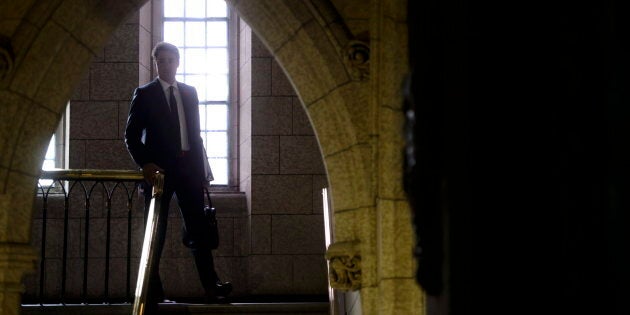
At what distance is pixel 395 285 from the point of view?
5336mm

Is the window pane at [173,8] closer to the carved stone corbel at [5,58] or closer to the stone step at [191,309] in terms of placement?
the stone step at [191,309]

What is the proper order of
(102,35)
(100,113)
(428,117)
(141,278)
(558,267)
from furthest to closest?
(100,113) → (141,278) → (102,35) → (428,117) → (558,267)

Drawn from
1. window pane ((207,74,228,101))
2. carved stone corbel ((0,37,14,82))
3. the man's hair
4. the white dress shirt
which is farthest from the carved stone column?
window pane ((207,74,228,101))

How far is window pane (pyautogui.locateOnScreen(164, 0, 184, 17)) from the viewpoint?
1055 cm

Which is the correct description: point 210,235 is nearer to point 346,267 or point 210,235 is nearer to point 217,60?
point 346,267

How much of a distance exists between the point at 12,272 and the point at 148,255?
1020mm

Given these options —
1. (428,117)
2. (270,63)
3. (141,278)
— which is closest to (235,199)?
(270,63)

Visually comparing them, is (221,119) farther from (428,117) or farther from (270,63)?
(428,117)

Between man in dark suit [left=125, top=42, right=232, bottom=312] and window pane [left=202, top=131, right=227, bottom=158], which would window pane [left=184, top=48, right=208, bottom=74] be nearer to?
window pane [left=202, top=131, right=227, bottom=158]

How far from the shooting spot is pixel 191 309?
23.4ft

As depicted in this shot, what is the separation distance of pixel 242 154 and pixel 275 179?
517 mm

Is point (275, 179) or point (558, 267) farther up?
point (275, 179)

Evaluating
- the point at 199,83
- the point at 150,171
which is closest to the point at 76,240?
the point at 199,83

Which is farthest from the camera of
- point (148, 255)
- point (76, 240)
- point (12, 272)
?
point (76, 240)
